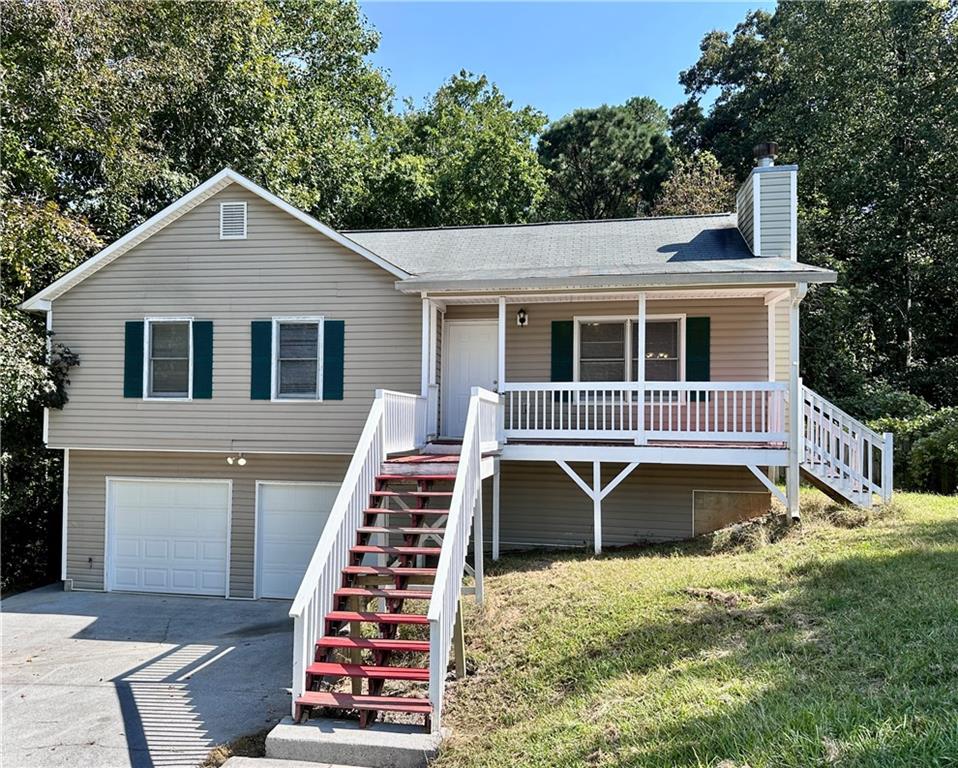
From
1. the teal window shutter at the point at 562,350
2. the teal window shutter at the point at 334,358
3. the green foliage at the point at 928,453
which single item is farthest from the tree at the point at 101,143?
the green foliage at the point at 928,453

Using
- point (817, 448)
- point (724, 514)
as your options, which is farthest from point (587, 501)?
point (817, 448)

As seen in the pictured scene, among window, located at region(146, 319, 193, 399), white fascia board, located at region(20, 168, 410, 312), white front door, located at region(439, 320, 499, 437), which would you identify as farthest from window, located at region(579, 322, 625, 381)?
window, located at region(146, 319, 193, 399)

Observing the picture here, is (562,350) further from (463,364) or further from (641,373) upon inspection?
(641,373)

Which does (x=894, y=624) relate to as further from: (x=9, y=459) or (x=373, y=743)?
(x=9, y=459)

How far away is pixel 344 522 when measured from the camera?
586 centimetres

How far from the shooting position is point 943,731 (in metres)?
3.15

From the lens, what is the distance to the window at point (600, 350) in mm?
10258

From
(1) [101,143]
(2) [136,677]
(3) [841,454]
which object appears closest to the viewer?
(2) [136,677]

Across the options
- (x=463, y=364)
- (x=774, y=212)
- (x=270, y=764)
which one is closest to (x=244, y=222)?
(x=463, y=364)

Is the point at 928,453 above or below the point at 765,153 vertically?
below

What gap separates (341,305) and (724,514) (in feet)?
22.5

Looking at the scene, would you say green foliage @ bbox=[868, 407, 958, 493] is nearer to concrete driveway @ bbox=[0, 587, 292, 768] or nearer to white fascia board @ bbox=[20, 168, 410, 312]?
white fascia board @ bbox=[20, 168, 410, 312]

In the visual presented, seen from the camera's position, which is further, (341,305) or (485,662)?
(341,305)

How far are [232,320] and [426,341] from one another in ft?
10.5
